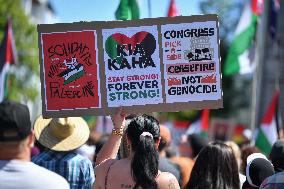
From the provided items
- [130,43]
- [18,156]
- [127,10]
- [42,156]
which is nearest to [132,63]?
[130,43]

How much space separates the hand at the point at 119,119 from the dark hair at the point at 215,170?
1.89ft

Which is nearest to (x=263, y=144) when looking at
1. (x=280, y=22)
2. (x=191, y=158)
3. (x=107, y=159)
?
(x=191, y=158)

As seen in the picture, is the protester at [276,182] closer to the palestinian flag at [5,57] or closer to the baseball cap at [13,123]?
the baseball cap at [13,123]

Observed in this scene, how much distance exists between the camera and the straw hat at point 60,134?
5531 mm

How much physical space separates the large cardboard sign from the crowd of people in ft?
0.86

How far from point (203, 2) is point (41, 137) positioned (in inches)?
2619

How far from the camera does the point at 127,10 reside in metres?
7.93

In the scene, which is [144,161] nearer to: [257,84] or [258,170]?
[258,170]

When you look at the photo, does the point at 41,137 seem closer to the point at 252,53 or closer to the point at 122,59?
the point at 122,59

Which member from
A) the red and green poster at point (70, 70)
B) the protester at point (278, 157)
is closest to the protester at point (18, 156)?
the red and green poster at point (70, 70)

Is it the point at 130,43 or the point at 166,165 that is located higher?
the point at 130,43

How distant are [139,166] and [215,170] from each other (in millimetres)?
614

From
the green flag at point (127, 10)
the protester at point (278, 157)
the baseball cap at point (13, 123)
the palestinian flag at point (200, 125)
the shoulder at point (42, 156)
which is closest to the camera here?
the baseball cap at point (13, 123)

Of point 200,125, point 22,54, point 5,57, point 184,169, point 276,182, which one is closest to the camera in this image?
point 276,182
